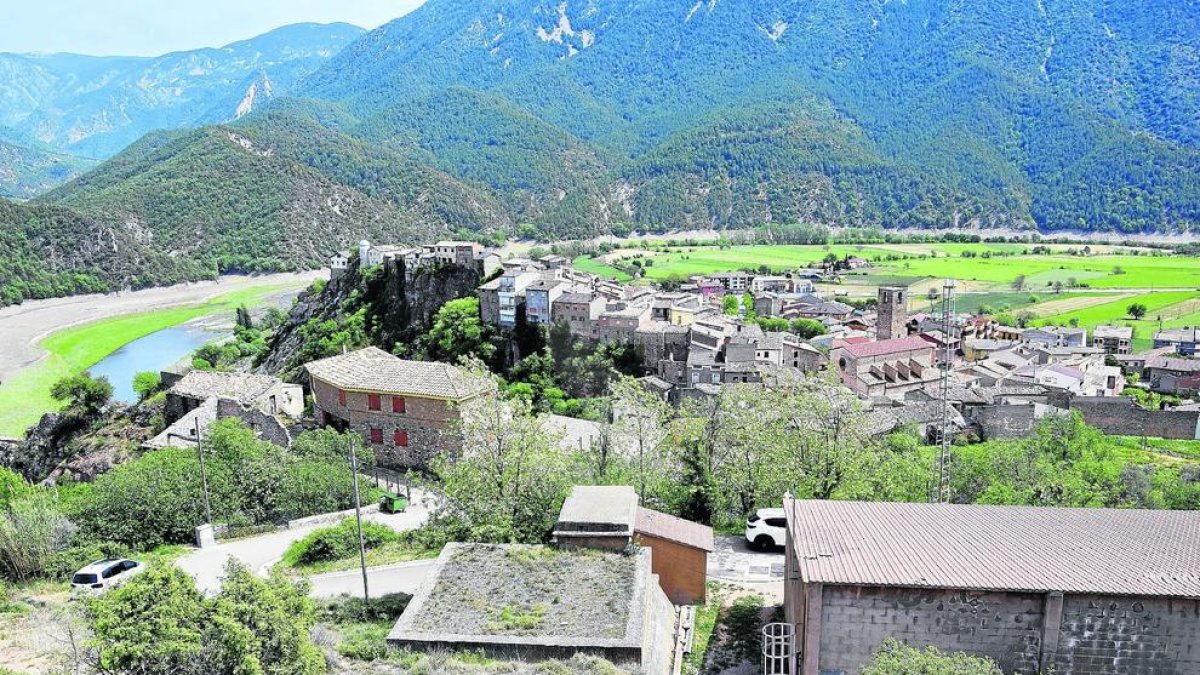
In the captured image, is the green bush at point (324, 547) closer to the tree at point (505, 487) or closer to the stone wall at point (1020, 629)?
the tree at point (505, 487)

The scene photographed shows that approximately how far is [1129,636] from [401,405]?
27547mm

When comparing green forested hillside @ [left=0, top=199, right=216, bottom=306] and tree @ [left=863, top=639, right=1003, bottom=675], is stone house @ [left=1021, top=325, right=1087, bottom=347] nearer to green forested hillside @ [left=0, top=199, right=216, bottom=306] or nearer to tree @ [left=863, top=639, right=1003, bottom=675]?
tree @ [left=863, top=639, right=1003, bottom=675]

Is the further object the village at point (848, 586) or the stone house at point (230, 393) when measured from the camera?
the stone house at point (230, 393)

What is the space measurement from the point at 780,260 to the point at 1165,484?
5144 inches

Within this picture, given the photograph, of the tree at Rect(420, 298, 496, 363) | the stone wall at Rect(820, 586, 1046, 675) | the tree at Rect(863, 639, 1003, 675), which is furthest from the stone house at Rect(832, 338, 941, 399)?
the tree at Rect(863, 639, 1003, 675)

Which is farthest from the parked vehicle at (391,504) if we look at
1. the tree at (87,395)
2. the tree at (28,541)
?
the tree at (87,395)

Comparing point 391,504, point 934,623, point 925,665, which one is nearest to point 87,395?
point 391,504

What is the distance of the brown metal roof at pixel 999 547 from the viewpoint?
45.3 ft

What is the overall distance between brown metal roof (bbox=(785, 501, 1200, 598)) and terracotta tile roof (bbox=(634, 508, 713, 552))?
198 centimetres

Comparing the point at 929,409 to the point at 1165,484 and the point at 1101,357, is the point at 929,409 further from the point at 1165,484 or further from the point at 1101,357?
the point at 1101,357

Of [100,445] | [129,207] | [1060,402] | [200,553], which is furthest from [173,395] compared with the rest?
[129,207]

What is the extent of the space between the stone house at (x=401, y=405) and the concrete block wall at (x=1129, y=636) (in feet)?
74.6

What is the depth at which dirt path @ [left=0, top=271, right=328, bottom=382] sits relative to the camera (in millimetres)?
101688

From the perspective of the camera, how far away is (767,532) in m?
21.1
